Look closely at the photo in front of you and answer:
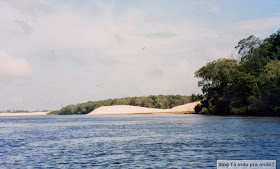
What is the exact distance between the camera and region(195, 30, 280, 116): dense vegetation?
326 feet

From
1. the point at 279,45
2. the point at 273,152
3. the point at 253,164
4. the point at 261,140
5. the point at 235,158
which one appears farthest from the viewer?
the point at 279,45

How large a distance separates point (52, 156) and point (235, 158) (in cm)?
1521

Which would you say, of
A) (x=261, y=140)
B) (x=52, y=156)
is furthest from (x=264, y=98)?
Answer: (x=52, y=156)

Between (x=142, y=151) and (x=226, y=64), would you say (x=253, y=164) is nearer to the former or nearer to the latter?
(x=142, y=151)

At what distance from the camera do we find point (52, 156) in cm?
3167

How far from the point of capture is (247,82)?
109 meters

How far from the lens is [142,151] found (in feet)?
108

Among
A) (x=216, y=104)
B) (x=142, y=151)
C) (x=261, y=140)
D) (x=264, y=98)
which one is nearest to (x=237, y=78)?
(x=264, y=98)

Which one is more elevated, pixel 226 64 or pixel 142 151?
pixel 226 64

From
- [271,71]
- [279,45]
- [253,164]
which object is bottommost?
[253,164]

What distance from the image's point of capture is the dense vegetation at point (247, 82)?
9942cm

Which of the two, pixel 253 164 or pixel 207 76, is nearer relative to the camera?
pixel 253 164

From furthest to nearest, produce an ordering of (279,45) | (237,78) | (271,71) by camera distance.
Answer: (279,45) < (237,78) < (271,71)

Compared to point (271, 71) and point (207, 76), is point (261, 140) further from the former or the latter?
point (207, 76)
